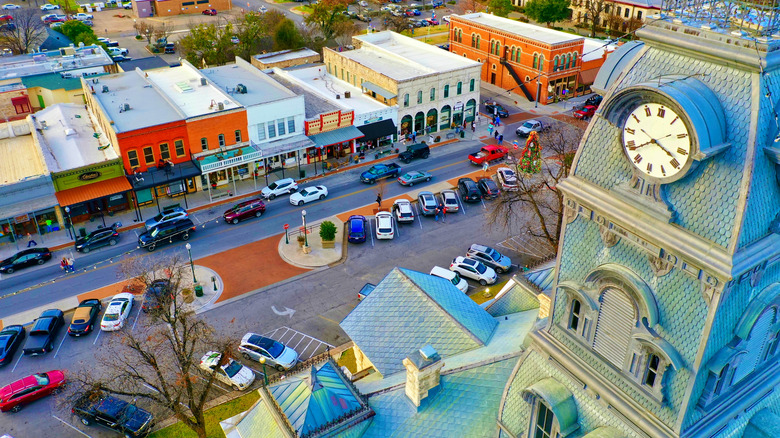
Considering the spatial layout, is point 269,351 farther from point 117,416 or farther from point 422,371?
point 422,371

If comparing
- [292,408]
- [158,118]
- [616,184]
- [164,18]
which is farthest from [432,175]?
[164,18]

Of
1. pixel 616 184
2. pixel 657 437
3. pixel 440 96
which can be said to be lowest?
pixel 440 96

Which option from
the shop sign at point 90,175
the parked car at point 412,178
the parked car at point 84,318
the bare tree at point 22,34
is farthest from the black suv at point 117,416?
the bare tree at point 22,34

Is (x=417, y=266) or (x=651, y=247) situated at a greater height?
(x=651, y=247)

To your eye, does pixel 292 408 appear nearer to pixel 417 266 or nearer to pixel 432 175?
pixel 417 266

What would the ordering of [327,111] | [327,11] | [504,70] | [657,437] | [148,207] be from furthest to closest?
1. [327,11]
2. [504,70]
3. [327,111]
4. [148,207]
5. [657,437]

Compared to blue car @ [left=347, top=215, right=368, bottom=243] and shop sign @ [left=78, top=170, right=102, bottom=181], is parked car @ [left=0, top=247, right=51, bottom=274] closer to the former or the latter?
shop sign @ [left=78, top=170, right=102, bottom=181]
